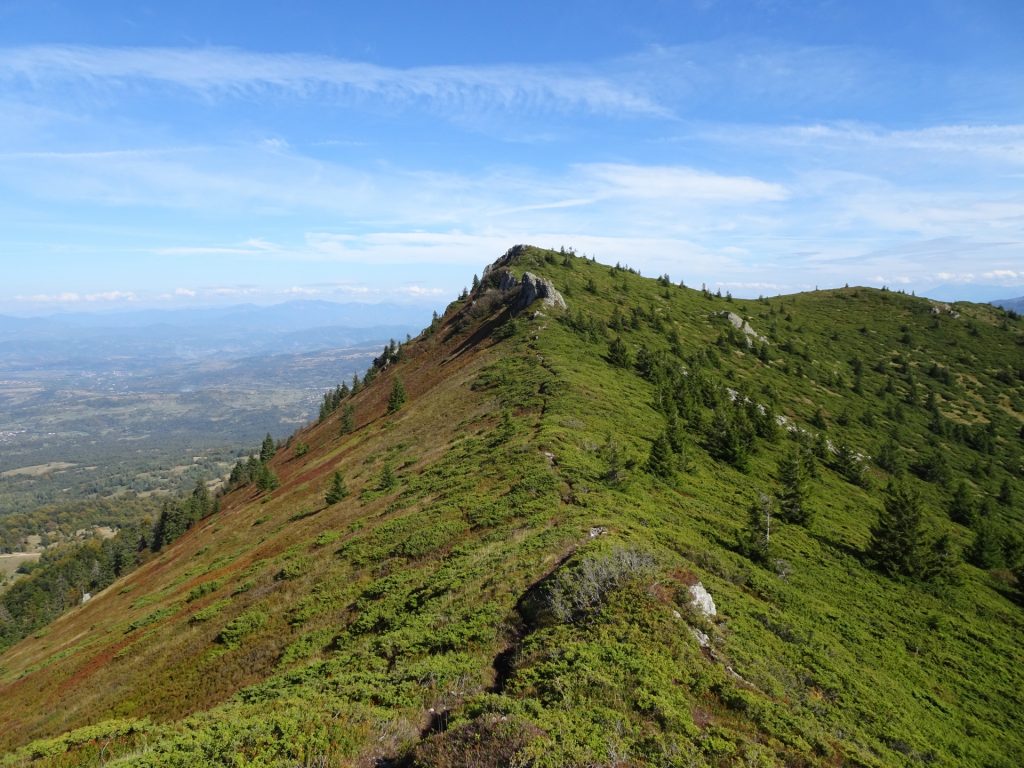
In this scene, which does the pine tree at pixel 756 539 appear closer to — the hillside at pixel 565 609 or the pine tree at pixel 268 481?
the hillside at pixel 565 609

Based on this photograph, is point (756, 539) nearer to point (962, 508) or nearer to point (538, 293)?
point (962, 508)

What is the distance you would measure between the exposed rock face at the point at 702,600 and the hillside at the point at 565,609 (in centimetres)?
22

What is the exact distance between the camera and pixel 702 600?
1611cm

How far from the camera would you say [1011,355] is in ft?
355

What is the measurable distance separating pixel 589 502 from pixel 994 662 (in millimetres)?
20089

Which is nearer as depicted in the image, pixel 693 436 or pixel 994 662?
pixel 994 662

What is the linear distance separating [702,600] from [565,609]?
4.92 meters

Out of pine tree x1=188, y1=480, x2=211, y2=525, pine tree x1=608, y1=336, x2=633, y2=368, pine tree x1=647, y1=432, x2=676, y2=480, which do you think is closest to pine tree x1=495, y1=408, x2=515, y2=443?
pine tree x1=647, y1=432, x2=676, y2=480

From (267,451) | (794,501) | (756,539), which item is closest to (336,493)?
(756,539)

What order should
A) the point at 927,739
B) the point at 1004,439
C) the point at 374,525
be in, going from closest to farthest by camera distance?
the point at 927,739, the point at 374,525, the point at 1004,439

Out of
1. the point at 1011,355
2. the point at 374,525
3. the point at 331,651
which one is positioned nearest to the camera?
the point at 331,651

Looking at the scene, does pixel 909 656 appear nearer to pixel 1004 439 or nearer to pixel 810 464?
pixel 810 464

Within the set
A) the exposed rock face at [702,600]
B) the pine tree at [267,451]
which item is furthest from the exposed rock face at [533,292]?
the exposed rock face at [702,600]

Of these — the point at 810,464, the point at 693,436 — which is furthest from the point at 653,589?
the point at 810,464
